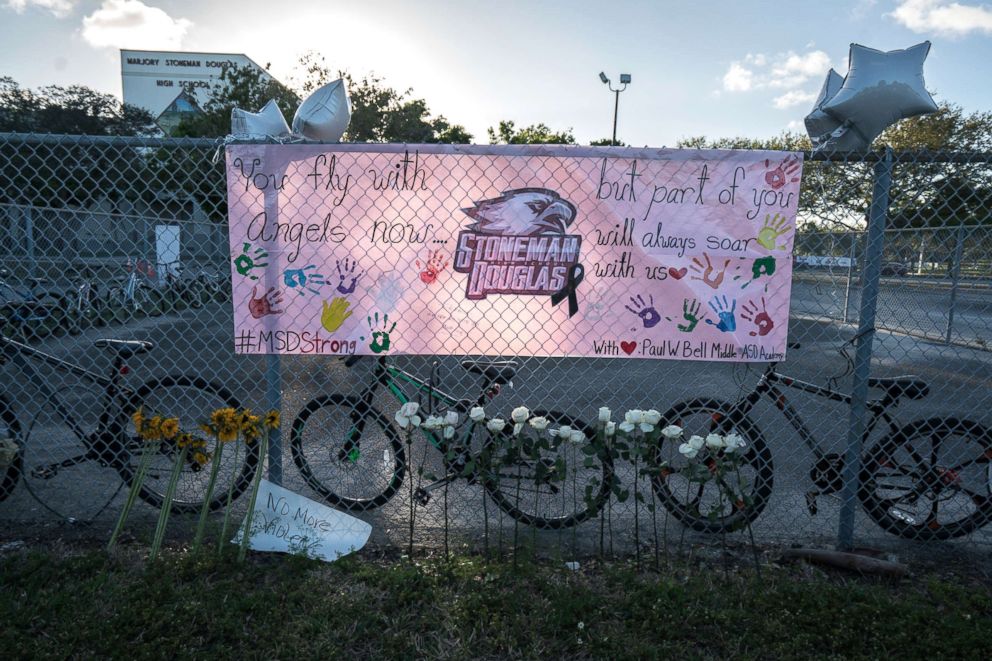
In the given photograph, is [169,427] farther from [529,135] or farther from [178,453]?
[529,135]

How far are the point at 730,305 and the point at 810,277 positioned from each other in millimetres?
4854

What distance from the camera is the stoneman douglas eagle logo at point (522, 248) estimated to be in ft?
9.88

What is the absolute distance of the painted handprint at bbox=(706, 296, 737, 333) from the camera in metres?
3.05

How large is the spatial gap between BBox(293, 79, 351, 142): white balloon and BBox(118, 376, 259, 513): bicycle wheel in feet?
4.98

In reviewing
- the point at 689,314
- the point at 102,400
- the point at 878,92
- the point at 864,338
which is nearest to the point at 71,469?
the point at 102,400

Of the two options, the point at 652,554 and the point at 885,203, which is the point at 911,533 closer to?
the point at 652,554

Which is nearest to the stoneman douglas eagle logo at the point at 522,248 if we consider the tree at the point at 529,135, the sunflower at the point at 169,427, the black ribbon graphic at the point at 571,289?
the black ribbon graphic at the point at 571,289

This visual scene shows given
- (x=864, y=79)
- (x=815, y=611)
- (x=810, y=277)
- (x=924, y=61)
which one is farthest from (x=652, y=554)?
(x=810, y=277)

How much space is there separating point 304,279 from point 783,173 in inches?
94.6

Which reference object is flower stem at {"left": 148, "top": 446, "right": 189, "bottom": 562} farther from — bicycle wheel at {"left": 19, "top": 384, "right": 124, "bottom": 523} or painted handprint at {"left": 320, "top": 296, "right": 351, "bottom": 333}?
painted handprint at {"left": 320, "top": 296, "right": 351, "bottom": 333}

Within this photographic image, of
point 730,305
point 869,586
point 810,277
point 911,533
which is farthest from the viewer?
point 810,277

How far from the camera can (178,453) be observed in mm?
3438

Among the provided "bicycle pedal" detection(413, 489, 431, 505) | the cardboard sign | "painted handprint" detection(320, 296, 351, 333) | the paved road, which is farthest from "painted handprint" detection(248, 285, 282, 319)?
"bicycle pedal" detection(413, 489, 431, 505)

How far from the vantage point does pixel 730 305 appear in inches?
120
